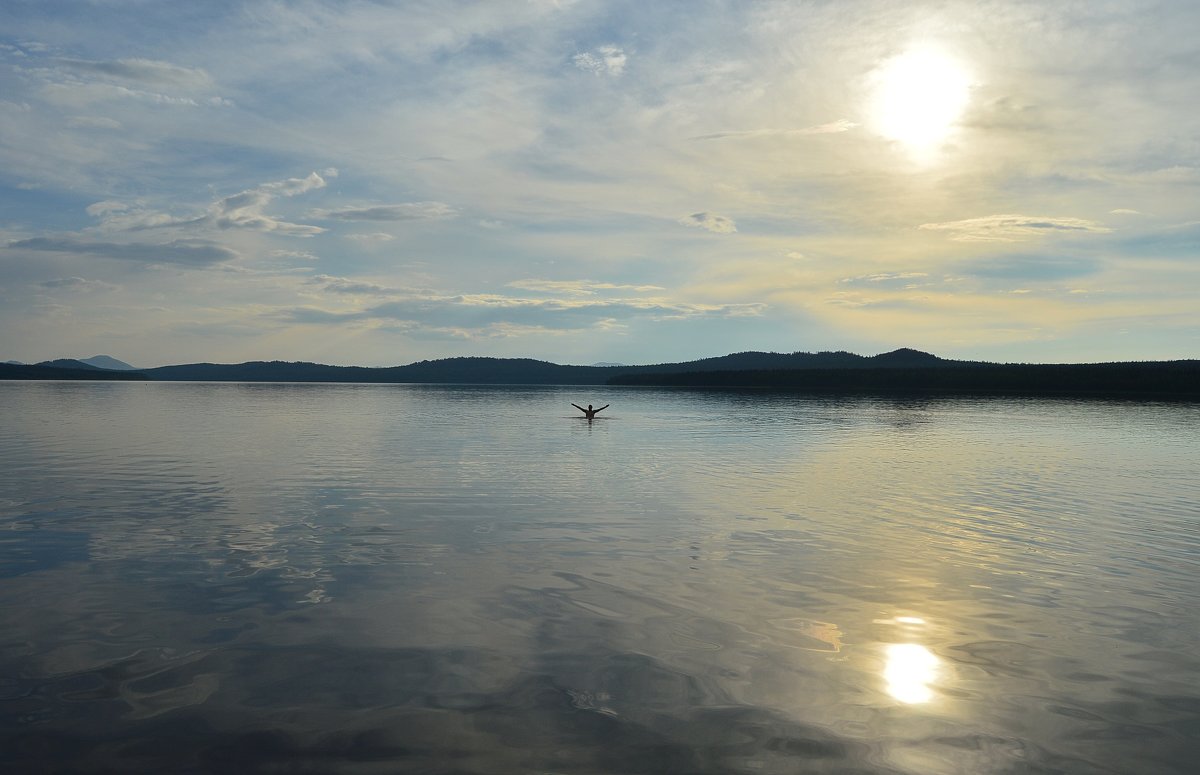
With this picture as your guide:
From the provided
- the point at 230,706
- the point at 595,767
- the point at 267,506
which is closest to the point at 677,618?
the point at 595,767

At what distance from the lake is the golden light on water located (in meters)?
0.05

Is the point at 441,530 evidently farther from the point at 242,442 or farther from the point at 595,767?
the point at 242,442

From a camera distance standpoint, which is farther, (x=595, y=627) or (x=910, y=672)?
(x=595, y=627)

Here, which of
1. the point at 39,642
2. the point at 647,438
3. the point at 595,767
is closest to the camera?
the point at 595,767

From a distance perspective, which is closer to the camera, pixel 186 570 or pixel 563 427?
pixel 186 570

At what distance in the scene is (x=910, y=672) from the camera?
11.5 metres

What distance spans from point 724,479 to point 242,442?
110 ft

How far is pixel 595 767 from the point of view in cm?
848

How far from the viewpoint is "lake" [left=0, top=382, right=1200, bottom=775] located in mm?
9055

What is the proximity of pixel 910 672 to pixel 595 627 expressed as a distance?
5.11m

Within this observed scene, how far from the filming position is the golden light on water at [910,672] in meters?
10.7

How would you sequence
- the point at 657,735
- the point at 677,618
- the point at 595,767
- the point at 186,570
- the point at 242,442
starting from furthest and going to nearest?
1. the point at 242,442
2. the point at 186,570
3. the point at 677,618
4. the point at 657,735
5. the point at 595,767

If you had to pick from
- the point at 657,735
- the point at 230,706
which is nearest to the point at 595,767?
the point at 657,735

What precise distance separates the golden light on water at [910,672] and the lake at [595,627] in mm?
52
